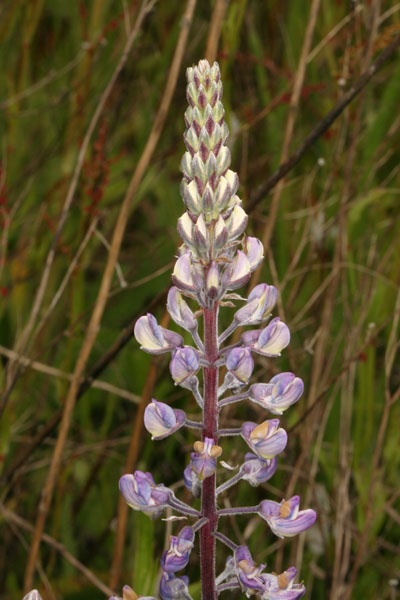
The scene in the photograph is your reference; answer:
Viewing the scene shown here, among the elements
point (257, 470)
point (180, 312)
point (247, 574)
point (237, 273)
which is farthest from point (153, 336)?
point (247, 574)

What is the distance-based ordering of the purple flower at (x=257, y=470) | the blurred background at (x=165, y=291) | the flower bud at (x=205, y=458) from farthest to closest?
the blurred background at (x=165, y=291) < the purple flower at (x=257, y=470) < the flower bud at (x=205, y=458)

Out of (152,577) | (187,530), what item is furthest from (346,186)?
(187,530)

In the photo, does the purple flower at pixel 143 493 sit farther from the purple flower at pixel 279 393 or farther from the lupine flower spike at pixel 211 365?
the purple flower at pixel 279 393

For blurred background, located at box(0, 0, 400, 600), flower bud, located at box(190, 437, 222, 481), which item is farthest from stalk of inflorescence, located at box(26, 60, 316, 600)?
blurred background, located at box(0, 0, 400, 600)

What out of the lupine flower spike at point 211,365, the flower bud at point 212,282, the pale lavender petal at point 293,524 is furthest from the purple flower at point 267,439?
the flower bud at point 212,282

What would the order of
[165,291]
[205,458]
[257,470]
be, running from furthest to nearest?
[165,291], [257,470], [205,458]

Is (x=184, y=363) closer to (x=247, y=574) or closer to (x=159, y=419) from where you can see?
(x=159, y=419)
